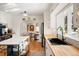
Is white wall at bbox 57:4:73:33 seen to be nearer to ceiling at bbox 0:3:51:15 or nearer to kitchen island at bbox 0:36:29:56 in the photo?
ceiling at bbox 0:3:51:15

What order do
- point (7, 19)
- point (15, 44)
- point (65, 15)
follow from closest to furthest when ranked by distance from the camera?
point (15, 44) → point (7, 19) → point (65, 15)

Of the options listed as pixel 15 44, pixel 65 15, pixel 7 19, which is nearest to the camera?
pixel 15 44

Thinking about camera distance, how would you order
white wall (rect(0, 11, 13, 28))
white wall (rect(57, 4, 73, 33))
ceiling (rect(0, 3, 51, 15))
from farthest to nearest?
white wall (rect(57, 4, 73, 33)), white wall (rect(0, 11, 13, 28)), ceiling (rect(0, 3, 51, 15))

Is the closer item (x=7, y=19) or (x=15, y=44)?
(x=15, y=44)

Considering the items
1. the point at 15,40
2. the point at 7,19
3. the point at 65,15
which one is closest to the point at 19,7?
the point at 7,19

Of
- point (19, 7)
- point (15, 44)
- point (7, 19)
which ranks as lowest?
point (15, 44)

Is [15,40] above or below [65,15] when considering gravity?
below

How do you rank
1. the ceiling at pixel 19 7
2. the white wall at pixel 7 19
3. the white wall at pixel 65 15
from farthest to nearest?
the white wall at pixel 65 15 < the white wall at pixel 7 19 < the ceiling at pixel 19 7

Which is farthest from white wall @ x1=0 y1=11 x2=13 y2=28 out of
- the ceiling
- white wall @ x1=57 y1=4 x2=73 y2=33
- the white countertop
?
white wall @ x1=57 y1=4 x2=73 y2=33

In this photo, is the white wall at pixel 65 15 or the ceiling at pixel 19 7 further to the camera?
the white wall at pixel 65 15

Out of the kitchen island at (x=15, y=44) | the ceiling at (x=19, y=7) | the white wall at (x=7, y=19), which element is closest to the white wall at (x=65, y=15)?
the ceiling at (x=19, y=7)

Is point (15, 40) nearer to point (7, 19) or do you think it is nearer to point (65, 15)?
point (7, 19)

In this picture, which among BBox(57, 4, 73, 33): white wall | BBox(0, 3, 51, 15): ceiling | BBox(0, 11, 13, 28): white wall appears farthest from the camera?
BBox(57, 4, 73, 33): white wall

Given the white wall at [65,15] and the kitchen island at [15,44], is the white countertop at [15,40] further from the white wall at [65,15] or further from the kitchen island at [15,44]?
the white wall at [65,15]
